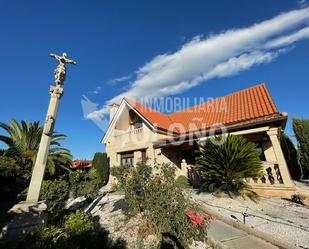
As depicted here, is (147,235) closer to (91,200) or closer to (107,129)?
(91,200)

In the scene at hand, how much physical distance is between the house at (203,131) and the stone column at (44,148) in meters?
7.48

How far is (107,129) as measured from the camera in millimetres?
18812

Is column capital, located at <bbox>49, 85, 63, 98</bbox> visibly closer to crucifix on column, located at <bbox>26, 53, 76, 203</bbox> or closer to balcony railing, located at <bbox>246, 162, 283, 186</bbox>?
crucifix on column, located at <bbox>26, 53, 76, 203</bbox>

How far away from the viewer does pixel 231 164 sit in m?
7.32

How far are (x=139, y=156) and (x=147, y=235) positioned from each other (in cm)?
1155

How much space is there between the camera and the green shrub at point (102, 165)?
676 inches

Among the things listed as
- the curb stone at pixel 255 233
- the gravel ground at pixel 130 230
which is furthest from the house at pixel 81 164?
the curb stone at pixel 255 233

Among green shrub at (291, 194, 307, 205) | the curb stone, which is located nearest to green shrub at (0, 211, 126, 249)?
the curb stone

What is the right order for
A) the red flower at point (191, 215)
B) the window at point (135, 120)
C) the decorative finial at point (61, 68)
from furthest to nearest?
the window at point (135, 120) < the decorative finial at point (61, 68) < the red flower at point (191, 215)

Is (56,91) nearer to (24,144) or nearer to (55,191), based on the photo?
(55,191)

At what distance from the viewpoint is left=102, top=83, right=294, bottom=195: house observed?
8.80 meters

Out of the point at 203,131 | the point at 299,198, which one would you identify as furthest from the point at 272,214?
the point at 203,131

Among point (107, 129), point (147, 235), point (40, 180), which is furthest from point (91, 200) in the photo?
point (107, 129)

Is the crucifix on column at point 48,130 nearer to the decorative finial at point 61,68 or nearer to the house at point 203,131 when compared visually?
the decorative finial at point 61,68
